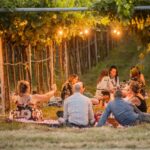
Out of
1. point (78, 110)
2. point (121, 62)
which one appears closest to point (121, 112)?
point (78, 110)

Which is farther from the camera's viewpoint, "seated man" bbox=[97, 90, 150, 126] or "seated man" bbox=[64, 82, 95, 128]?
"seated man" bbox=[64, 82, 95, 128]

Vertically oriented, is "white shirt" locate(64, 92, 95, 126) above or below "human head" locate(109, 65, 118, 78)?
above

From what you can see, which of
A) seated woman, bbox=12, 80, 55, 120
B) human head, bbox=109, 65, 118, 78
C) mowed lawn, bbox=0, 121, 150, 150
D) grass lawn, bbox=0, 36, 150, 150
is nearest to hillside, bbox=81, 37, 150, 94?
human head, bbox=109, 65, 118, 78

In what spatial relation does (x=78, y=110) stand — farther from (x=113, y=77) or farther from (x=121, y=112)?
(x=113, y=77)

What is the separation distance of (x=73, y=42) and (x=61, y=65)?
6.09 ft

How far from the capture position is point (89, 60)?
2850 centimetres

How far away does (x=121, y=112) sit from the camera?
1258 centimetres

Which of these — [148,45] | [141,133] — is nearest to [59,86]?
[148,45]

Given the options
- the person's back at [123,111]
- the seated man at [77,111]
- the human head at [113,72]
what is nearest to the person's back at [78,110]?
the seated man at [77,111]

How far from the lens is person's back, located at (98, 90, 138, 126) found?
12523 millimetres

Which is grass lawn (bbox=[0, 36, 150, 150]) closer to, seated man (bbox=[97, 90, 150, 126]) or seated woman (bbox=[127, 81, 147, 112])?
seated man (bbox=[97, 90, 150, 126])

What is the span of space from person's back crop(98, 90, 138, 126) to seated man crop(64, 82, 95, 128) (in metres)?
0.46

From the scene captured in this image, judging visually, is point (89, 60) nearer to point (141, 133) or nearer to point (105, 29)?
point (105, 29)

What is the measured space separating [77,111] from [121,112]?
32.9 inches
